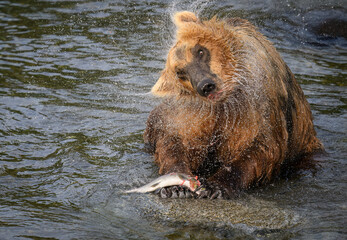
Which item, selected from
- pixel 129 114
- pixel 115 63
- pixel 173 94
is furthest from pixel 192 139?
pixel 115 63

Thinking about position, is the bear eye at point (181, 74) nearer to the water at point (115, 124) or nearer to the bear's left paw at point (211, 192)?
the water at point (115, 124)

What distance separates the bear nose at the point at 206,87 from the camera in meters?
4.98

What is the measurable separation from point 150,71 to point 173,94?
365 centimetres

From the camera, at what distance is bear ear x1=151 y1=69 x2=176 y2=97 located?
5539mm

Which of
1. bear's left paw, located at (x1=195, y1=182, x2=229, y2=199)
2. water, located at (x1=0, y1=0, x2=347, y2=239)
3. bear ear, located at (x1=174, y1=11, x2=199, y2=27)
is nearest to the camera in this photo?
water, located at (x1=0, y1=0, x2=347, y2=239)

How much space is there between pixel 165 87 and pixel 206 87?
2.34ft

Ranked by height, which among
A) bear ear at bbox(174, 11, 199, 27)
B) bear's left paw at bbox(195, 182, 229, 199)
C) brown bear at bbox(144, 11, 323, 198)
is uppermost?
bear ear at bbox(174, 11, 199, 27)

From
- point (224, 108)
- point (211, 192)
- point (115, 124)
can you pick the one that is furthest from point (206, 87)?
point (115, 124)

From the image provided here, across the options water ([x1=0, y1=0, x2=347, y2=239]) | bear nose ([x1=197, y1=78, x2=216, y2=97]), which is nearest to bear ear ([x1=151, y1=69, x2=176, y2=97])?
water ([x1=0, y1=0, x2=347, y2=239])

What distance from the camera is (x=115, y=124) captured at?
738 centimetres

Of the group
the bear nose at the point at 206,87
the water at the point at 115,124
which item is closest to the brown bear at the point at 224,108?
the bear nose at the point at 206,87

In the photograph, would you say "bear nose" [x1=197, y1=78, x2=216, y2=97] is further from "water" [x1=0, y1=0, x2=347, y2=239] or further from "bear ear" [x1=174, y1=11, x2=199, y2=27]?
"water" [x1=0, y1=0, x2=347, y2=239]

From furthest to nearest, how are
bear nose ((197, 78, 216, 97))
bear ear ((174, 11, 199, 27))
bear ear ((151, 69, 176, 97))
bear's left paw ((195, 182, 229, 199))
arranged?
bear ear ((151, 69, 176, 97)), bear ear ((174, 11, 199, 27)), bear's left paw ((195, 182, 229, 199)), bear nose ((197, 78, 216, 97))

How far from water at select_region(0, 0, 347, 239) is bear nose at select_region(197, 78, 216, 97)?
92 centimetres
